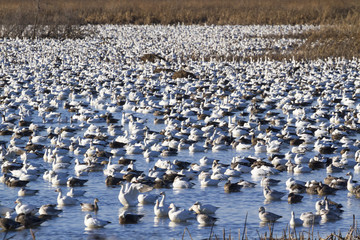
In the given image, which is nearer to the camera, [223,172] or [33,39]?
[223,172]

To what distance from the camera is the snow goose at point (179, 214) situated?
39.2 feet

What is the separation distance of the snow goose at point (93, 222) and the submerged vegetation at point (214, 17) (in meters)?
28.0

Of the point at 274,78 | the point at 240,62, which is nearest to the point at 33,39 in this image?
the point at 240,62

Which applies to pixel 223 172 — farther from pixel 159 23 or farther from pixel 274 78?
pixel 159 23

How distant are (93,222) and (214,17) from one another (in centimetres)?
4967

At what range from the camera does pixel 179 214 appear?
39.2ft

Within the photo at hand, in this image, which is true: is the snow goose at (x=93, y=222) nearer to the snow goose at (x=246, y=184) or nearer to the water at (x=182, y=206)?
the water at (x=182, y=206)

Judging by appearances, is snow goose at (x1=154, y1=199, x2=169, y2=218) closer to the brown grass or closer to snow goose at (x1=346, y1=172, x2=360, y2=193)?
snow goose at (x1=346, y1=172, x2=360, y2=193)

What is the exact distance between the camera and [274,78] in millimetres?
32250

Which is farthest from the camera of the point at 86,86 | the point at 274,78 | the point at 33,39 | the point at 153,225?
the point at 33,39

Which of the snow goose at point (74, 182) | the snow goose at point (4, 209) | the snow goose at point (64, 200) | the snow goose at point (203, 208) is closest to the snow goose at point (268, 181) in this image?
the snow goose at point (203, 208)

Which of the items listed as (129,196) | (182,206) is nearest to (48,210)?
(129,196)

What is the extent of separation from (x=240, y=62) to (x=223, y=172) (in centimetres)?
2306

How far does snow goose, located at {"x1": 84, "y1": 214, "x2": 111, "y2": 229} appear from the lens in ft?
38.0
